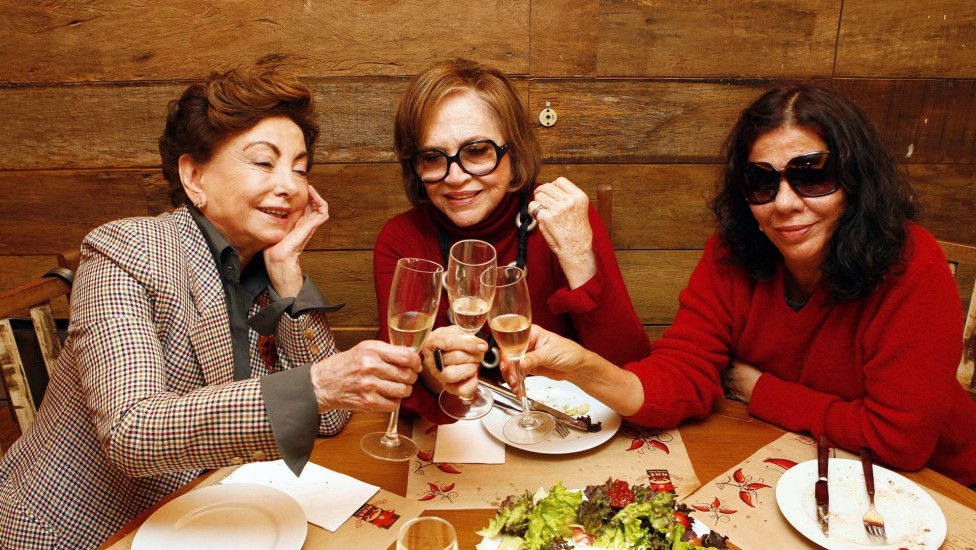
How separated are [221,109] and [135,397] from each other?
0.74 meters

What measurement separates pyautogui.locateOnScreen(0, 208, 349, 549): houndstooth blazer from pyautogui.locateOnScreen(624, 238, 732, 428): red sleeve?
2.37ft

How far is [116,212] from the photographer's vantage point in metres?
2.74

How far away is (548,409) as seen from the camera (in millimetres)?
1538

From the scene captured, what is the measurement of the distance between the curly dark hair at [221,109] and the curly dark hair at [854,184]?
1.18 m

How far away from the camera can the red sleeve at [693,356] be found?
150 cm

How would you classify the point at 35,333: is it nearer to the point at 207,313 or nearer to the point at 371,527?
the point at 207,313

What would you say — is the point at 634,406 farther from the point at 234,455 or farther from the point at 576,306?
the point at 234,455

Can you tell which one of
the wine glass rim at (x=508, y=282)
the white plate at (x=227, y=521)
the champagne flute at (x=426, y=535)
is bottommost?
the white plate at (x=227, y=521)

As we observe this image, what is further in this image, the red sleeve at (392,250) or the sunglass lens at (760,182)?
the red sleeve at (392,250)

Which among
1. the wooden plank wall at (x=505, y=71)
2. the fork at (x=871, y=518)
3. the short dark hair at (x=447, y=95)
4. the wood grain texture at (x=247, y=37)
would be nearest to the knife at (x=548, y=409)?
the fork at (x=871, y=518)

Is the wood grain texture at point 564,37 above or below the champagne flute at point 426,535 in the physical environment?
above

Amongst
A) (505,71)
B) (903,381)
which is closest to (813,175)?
(903,381)

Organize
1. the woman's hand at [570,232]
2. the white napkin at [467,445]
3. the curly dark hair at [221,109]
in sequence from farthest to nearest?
the woman's hand at [570,232], the curly dark hair at [221,109], the white napkin at [467,445]

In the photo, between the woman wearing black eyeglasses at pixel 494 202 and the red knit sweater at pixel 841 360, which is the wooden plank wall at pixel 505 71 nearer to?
the woman wearing black eyeglasses at pixel 494 202
